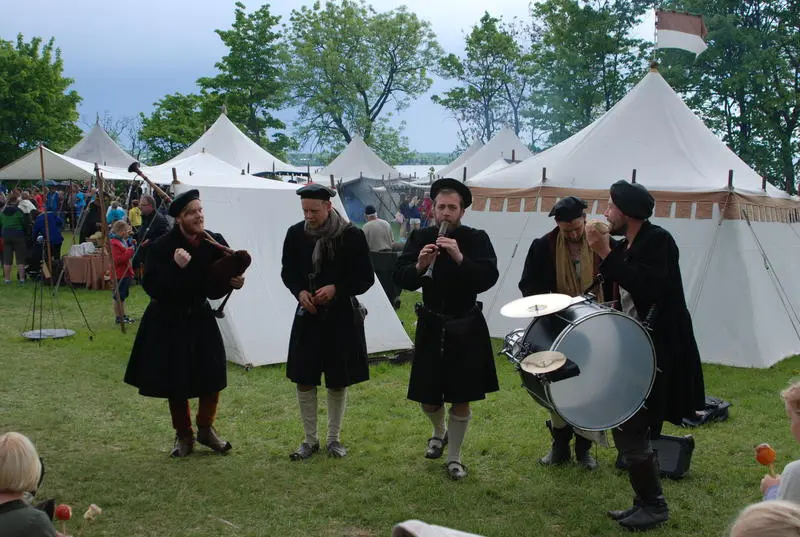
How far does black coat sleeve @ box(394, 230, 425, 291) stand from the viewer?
4738 mm

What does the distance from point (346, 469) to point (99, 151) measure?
24.1m

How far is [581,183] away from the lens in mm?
9539

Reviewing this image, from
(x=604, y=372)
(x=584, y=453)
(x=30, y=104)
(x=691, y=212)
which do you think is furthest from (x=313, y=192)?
(x=30, y=104)

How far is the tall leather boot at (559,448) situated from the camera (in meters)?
5.08

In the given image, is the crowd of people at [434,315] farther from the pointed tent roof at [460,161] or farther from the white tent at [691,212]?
the pointed tent roof at [460,161]

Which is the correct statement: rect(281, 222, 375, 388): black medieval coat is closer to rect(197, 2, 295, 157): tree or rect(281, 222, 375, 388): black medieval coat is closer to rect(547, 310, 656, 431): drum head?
rect(547, 310, 656, 431): drum head

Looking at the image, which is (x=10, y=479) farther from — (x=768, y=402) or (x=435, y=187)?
(x=768, y=402)

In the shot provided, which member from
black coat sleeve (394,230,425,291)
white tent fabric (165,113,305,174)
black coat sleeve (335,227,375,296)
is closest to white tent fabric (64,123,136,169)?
white tent fabric (165,113,305,174)

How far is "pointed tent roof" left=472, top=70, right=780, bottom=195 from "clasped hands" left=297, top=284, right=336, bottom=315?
5354mm

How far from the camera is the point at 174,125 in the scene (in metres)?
39.8

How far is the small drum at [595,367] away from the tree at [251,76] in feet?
126

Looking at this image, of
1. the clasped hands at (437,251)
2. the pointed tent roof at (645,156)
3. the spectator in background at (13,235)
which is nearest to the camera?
the clasped hands at (437,251)

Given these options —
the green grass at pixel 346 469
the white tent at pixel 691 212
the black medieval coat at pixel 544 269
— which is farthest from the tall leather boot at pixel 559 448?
the white tent at pixel 691 212

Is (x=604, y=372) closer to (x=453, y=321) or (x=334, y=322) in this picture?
(x=453, y=321)
